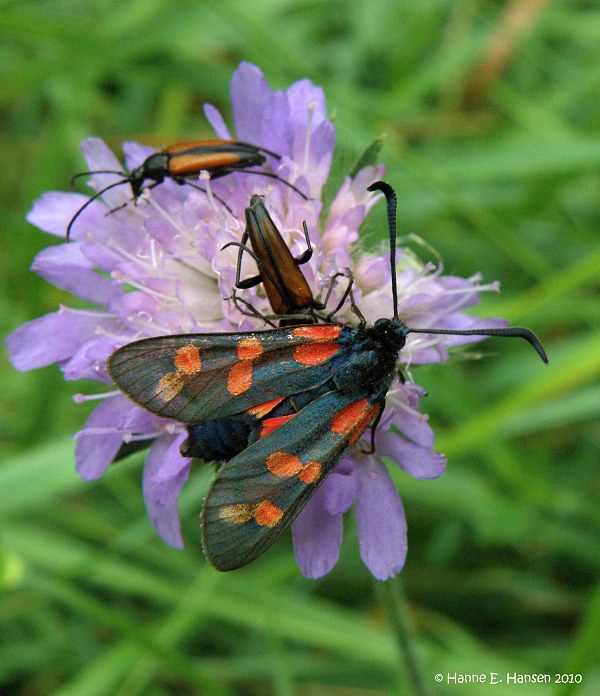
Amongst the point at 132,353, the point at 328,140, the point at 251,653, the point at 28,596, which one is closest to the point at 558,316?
the point at 328,140

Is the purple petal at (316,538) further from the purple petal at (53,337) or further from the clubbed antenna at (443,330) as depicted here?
the purple petal at (53,337)

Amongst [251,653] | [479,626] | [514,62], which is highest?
[514,62]

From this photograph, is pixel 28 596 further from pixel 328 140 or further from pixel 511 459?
pixel 328 140

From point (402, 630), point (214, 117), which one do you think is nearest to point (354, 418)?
point (402, 630)

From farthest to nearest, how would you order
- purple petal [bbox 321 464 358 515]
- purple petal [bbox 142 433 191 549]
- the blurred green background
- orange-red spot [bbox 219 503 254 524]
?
the blurred green background → purple petal [bbox 142 433 191 549] → purple petal [bbox 321 464 358 515] → orange-red spot [bbox 219 503 254 524]

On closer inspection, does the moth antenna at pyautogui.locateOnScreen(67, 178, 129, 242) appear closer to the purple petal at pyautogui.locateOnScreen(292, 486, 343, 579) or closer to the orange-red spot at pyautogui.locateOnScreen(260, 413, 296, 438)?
the orange-red spot at pyautogui.locateOnScreen(260, 413, 296, 438)

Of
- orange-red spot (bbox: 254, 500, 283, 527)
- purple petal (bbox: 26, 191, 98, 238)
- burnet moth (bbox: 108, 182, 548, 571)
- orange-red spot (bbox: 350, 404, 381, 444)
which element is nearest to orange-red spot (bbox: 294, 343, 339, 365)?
burnet moth (bbox: 108, 182, 548, 571)

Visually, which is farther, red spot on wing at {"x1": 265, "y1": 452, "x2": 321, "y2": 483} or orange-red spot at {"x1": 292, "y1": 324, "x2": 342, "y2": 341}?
orange-red spot at {"x1": 292, "y1": 324, "x2": 342, "y2": 341}
